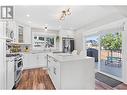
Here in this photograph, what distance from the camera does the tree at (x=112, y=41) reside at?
4.88 meters

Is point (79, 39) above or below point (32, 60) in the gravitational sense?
above

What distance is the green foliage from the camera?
4879 millimetres

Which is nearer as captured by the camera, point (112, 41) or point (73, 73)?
point (73, 73)

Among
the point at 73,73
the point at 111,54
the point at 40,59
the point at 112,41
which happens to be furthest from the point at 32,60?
the point at 73,73

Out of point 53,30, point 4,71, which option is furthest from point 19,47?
point 4,71

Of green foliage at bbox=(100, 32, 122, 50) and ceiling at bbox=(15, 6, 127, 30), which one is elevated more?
ceiling at bbox=(15, 6, 127, 30)

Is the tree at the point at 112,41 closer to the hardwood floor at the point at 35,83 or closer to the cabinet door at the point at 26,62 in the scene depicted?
the hardwood floor at the point at 35,83

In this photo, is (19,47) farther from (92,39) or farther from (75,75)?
(75,75)

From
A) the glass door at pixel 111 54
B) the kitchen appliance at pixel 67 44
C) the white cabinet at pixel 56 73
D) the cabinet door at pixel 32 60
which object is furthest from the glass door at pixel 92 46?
the white cabinet at pixel 56 73

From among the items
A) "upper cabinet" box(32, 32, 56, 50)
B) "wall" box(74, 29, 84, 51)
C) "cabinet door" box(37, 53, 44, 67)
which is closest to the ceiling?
"wall" box(74, 29, 84, 51)

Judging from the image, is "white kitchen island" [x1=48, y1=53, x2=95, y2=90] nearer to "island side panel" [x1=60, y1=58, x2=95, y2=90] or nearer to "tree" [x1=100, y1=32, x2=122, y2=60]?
"island side panel" [x1=60, y1=58, x2=95, y2=90]

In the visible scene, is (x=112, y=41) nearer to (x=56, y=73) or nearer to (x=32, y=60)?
(x=56, y=73)

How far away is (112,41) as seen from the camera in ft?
17.4

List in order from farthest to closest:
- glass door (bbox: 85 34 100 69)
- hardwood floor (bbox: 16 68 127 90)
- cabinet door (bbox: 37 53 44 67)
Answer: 1. cabinet door (bbox: 37 53 44 67)
2. glass door (bbox: 85 34 100 69)
3. hardwood floor (bbox: 16 68 127 90)
